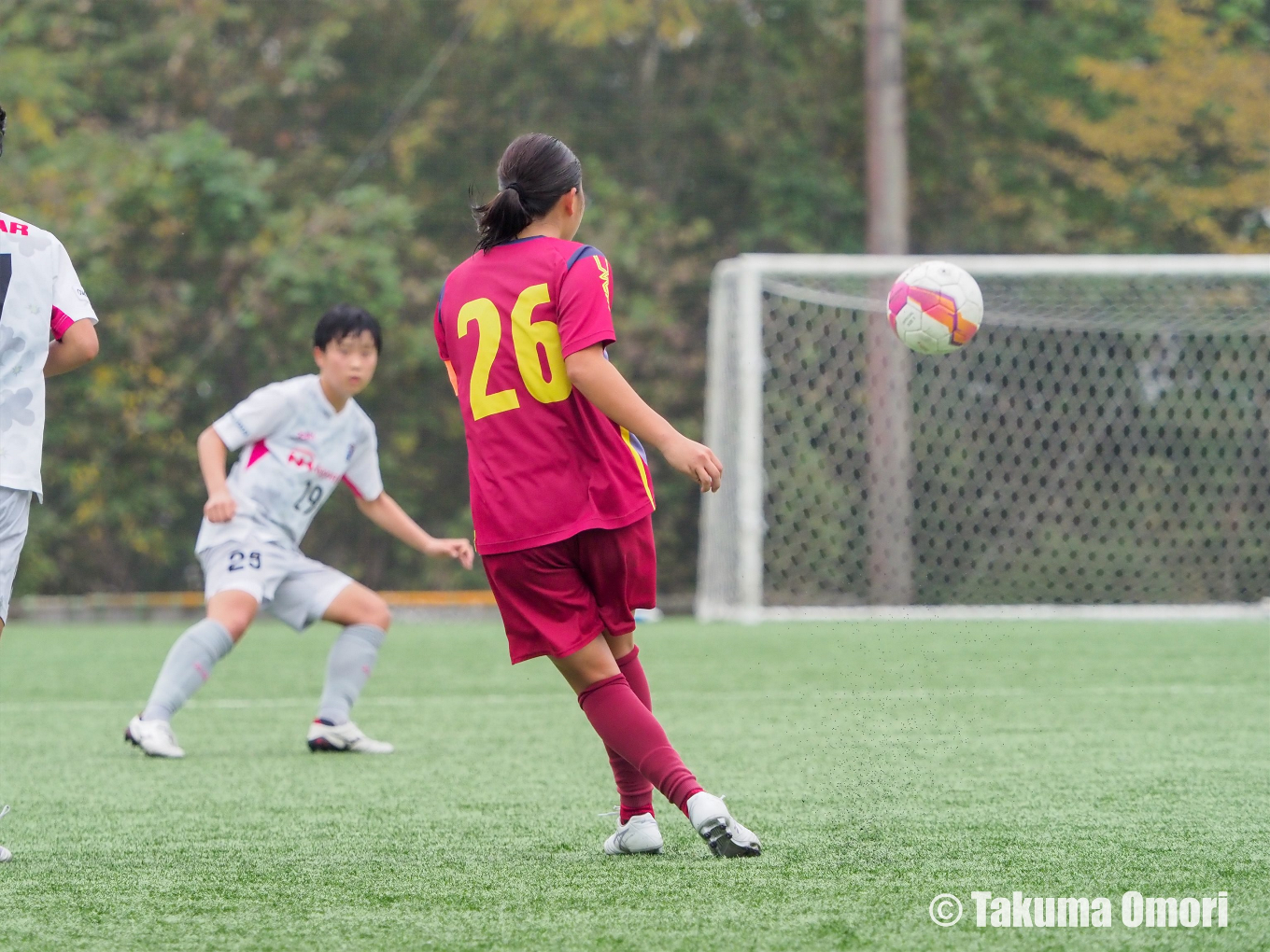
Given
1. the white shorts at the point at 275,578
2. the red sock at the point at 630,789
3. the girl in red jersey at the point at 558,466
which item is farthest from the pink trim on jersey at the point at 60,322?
the white shorts at the point at 275,578

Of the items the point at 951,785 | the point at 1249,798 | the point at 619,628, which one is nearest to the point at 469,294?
the point at 619,628

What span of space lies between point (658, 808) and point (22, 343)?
6.05 feet

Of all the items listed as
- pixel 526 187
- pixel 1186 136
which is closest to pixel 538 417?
pixel 526 187

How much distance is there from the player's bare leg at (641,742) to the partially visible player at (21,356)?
112cm

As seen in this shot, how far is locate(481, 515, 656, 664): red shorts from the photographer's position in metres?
3.14

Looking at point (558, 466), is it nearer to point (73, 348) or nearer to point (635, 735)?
point (635, 735)

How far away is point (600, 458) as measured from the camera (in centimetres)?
315

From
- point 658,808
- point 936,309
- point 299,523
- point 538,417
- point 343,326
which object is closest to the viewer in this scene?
point 538,417

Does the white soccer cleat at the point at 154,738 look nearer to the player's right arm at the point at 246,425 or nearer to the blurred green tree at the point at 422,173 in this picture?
the player's right arm at the point at 246,425

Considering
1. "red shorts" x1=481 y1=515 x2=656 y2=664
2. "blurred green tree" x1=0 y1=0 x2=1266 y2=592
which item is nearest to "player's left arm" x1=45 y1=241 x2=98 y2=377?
"red shorts" x1=481 y1=515 x2=656 y2=664

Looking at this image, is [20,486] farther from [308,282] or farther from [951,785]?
[308,282]

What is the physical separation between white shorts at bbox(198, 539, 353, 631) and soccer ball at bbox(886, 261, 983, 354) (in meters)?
2.18

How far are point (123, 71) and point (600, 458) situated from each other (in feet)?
46.5

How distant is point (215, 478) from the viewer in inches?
200
